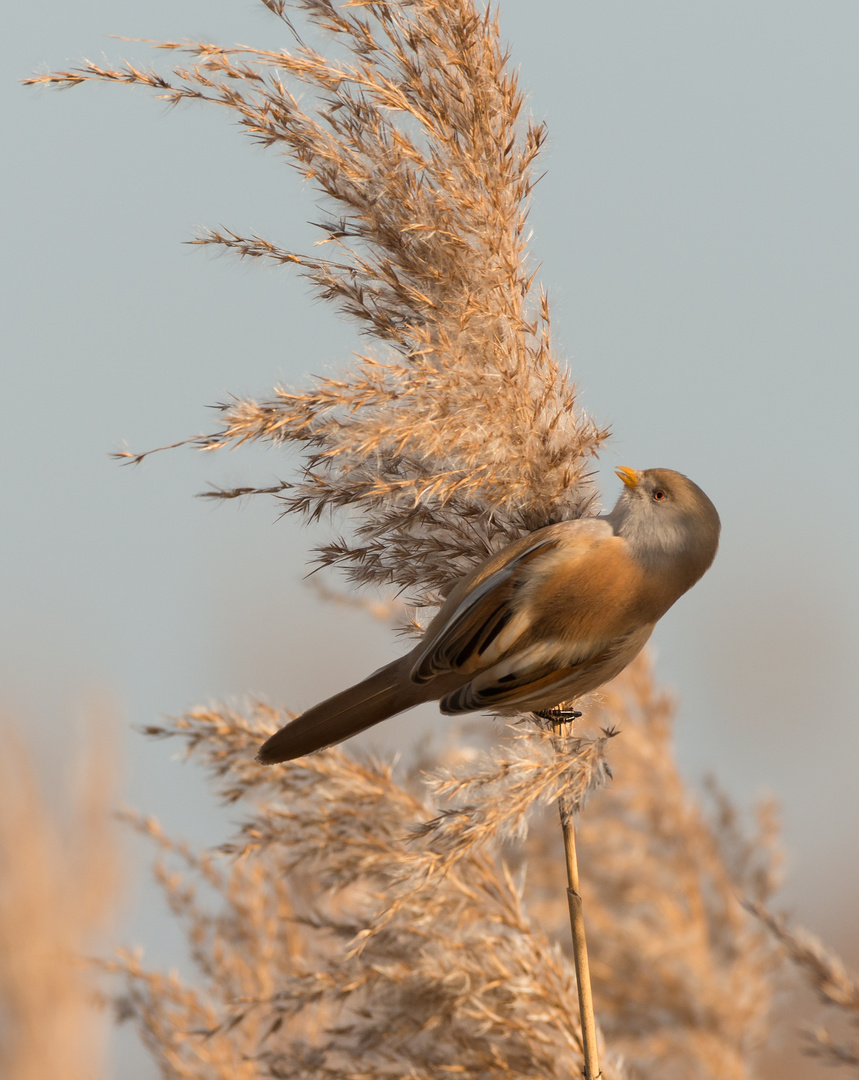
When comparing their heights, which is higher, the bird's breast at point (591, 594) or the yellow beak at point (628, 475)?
the yellow beak at point (628, 475)

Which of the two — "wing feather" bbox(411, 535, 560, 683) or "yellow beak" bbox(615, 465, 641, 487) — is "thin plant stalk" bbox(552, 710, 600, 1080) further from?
"yellow beak" bbox(615, 465, 641, 487)

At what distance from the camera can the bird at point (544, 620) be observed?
1.48 m

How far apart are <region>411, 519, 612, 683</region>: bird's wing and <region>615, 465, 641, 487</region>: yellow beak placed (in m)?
0.19

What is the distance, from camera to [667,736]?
8.30ft

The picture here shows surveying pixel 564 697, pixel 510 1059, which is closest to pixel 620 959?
pixel 510 1059

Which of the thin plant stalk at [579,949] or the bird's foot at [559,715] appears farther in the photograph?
the bird's foot at [559,715]

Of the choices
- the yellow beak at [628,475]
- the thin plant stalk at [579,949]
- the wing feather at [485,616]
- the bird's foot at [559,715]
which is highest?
the yellow beak at [628,475]

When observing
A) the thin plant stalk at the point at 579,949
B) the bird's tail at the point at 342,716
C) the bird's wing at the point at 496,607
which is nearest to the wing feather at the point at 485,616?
the bird's wing at the point at 496,607

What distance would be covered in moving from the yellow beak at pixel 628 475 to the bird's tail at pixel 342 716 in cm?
51

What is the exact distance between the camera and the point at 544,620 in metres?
1.48

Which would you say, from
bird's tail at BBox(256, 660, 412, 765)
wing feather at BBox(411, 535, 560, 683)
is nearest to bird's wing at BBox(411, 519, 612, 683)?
wing feather at BBox(411, 535, 560, 683)

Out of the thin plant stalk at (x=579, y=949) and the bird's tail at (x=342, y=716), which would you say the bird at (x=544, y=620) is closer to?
the bird's tail at (x=342, y=716)

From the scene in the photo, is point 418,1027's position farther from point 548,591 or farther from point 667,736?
point 667,736

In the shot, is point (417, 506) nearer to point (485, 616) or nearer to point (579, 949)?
point (485, 616)
